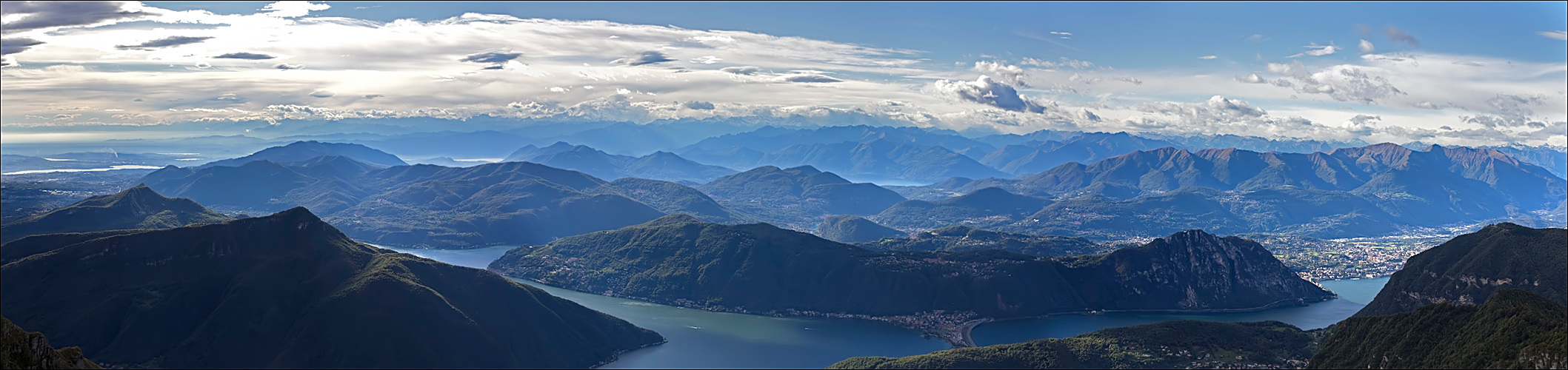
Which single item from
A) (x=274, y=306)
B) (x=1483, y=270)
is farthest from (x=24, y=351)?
(x=1483, y=270)

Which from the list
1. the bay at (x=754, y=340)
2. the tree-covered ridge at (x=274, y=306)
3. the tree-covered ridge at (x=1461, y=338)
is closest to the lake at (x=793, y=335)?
the bay at (x=754, y=340)

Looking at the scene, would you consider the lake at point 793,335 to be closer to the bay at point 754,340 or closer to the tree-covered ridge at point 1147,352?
the bay at point 754,340

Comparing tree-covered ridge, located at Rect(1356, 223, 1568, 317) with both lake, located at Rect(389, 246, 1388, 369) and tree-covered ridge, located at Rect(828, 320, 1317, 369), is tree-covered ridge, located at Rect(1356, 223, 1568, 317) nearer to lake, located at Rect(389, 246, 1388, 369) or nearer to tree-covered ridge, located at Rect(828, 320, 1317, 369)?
lake, located at Rect(389, 246, 1388, 369)

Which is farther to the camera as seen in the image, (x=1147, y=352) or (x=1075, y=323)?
(x=1075, y=323)

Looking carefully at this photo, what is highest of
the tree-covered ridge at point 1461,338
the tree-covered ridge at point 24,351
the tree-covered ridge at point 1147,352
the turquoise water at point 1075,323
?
the tree-covered ridge at point 24,351

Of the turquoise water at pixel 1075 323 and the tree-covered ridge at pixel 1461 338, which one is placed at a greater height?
the tree-covered ridge at pixel 1461 338

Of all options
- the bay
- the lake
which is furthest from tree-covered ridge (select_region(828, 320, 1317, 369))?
the lake

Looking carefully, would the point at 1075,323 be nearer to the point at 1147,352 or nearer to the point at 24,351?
the point at 1147,352

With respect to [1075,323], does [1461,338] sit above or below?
above
